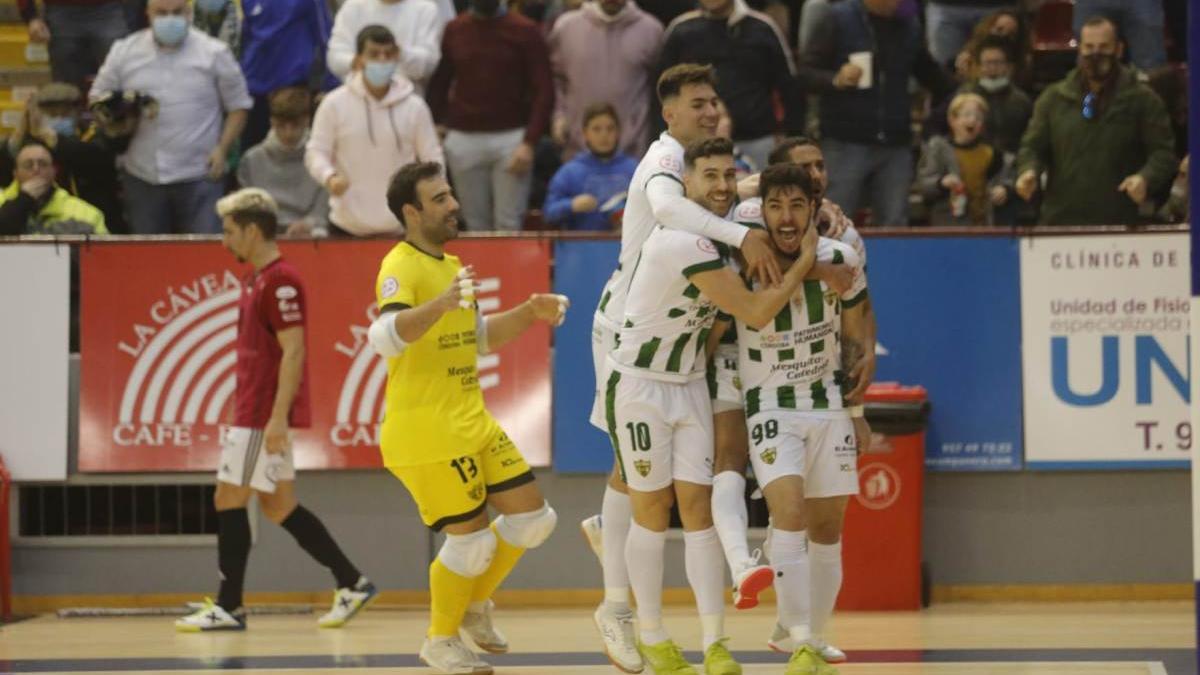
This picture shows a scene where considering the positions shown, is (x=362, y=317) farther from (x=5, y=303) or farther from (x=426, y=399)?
(x=426, y=399)

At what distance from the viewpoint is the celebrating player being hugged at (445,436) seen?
8.09 meters

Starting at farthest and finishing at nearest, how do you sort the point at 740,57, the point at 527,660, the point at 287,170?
the point at 287,170 < the point at 740,57 < the point at 527,660

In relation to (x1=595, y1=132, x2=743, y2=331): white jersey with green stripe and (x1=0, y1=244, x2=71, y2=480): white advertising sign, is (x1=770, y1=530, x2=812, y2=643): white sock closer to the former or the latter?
(x1=595, y1=132, x2=743, y2=331): white jersey with green stripe

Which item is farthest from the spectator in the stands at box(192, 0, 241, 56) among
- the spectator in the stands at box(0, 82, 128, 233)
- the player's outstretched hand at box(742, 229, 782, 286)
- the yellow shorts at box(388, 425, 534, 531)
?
the player's outstretched hand at box(742, 229, 782, 286)

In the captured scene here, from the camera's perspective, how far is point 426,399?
8.14 metres

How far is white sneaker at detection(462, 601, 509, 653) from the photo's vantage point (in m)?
8.53

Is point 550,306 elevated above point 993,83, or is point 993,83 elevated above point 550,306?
point 993,83

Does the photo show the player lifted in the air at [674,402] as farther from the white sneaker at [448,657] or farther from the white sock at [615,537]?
the white sneaker at [448,657]

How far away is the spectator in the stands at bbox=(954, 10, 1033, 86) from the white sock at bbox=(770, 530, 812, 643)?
570 centimetres

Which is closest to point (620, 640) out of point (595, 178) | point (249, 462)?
point (249, 462)

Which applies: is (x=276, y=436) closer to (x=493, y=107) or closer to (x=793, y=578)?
(x=793, y=578)

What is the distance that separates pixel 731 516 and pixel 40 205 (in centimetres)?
594

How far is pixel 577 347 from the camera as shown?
1088 cm

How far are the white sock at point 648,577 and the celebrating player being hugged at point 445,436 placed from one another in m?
0.65
